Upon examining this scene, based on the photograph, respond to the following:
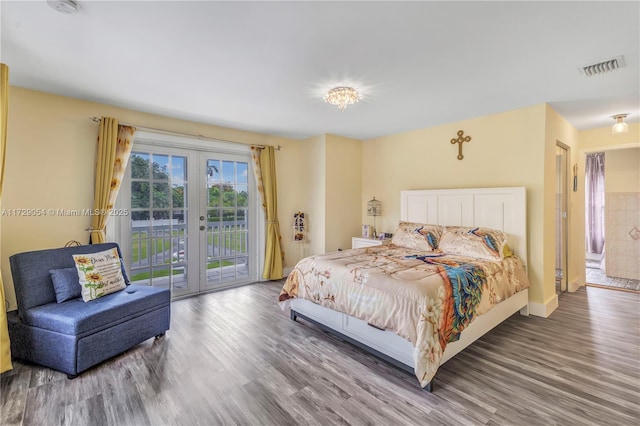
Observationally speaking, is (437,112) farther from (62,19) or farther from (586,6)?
(62,19)

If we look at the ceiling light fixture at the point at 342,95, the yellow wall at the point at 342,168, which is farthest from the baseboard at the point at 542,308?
the ceiling light fixture at the point at 342,95

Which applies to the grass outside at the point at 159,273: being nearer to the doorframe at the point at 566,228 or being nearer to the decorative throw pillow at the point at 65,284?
the decorative throw pillow at the point at 65,284

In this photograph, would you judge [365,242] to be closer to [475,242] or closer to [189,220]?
[475,242]

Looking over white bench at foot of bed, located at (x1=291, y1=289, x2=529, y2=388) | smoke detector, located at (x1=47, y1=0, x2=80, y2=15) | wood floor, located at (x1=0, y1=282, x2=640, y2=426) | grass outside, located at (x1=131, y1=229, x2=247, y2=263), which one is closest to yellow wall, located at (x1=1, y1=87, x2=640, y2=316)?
grass outside, located at (x1=131, y1=229, x2=247, y2=263)

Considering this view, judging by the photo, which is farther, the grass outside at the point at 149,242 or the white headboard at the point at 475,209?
the grass outside at the point at 149,242

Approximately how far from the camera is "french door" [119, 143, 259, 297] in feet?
12.1

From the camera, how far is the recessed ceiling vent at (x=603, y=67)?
230 cm

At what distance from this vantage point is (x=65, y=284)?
247cm

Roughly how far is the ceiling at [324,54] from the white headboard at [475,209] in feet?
3.56

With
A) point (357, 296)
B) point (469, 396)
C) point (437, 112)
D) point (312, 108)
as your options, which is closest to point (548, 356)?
point (469, 396)

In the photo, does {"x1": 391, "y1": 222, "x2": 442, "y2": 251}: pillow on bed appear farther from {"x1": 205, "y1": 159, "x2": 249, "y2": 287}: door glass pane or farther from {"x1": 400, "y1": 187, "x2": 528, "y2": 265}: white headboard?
{"x1": 205, "y1": 159, "x2": 249, "y2": 287}: door glass pane

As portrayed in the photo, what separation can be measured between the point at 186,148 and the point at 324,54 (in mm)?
2667

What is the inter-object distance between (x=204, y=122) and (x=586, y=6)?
4.06 meters

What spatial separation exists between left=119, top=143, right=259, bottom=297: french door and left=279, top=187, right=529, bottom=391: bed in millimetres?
1672
